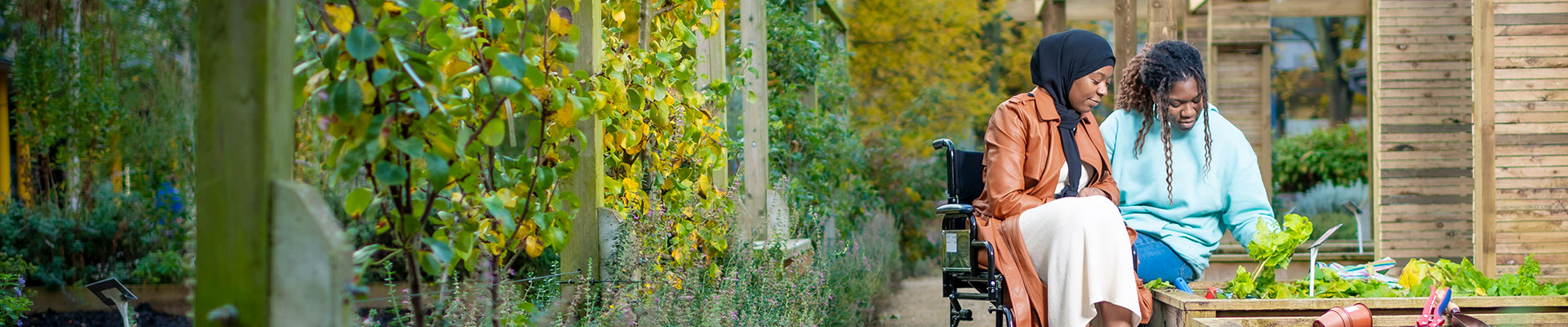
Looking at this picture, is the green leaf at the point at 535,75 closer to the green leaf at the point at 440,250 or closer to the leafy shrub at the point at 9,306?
the green leaf at the point at 440,250

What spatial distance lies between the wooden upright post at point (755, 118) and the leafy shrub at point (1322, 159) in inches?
276

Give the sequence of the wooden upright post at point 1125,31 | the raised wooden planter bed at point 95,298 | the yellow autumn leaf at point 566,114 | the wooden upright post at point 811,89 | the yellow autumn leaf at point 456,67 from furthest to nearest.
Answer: the wooden upright post at point 811,89 → the raised wooden planter bed at point 95,298 → the wooden upright post at point 1125,31 → the yellow autumn leaf at point 566,114 → the yellow autumn leaf at point 456,67

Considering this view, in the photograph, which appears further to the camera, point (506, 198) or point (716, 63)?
point (716, 63)

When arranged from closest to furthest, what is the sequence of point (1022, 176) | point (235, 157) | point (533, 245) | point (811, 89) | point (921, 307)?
1. point (235, 157)
2. point (533, 245)
3. point (1022, 176)
4. point (811, 89)
5. point (921, 307)

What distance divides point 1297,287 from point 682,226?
159 cm

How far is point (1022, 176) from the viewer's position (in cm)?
288

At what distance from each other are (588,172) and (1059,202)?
3.73ft

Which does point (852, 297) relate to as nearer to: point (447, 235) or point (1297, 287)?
point (1297, 287)

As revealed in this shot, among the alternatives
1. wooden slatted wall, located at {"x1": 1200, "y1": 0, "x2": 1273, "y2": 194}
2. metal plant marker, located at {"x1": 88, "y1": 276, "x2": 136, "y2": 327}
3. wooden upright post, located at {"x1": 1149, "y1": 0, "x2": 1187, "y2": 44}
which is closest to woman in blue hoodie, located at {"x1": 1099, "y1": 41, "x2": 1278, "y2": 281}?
wooden upright post, located at {"x1": 1149, "y1": 0, "x2": 1187, "y2": 44}

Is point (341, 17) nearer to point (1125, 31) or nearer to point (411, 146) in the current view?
point (411, 146)

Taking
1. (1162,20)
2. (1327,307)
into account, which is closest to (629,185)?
(1327,307)

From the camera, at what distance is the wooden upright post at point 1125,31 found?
5.05m

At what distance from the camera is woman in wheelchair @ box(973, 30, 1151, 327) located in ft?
8.41

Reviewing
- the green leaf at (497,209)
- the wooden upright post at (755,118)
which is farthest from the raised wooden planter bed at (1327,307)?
the wooden upright post at (755,118)
